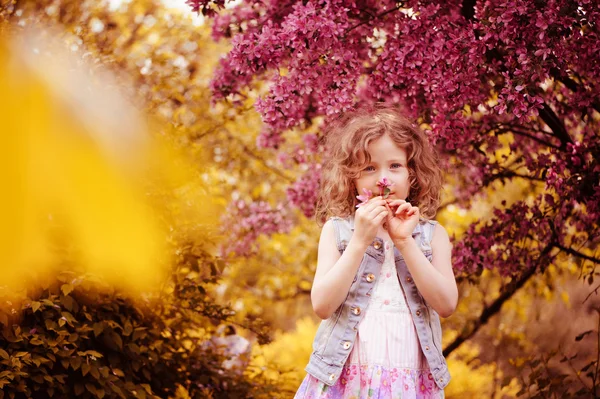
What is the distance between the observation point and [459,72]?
3074mm

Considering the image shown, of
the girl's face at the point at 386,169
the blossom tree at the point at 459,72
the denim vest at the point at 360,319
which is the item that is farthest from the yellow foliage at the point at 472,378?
the girl's face at the point at 386,169

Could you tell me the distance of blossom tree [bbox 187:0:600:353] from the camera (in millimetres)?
2879

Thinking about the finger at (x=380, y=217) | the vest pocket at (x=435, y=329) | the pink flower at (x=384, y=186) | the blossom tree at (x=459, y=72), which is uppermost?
the blossom tree at (x=459, y=72)

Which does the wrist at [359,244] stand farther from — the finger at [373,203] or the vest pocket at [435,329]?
the vest pocket at [435,329]

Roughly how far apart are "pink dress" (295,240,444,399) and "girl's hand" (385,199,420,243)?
22cm

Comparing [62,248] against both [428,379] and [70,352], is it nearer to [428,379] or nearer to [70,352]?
[70,352]

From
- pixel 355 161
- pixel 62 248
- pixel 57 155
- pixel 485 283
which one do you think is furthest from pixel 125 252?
pixel 485 283

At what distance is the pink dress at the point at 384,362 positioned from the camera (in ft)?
7.07

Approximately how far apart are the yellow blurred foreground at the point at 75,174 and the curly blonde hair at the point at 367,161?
1364 mm

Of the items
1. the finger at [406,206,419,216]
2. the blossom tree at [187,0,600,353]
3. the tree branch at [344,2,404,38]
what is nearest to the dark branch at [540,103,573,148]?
the blossom tree at [187,0,600,353]

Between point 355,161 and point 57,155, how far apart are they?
185cm

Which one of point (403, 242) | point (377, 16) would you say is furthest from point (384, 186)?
point (377, 16)

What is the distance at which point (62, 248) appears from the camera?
11.0ft

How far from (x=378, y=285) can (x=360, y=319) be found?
0.43 ft
